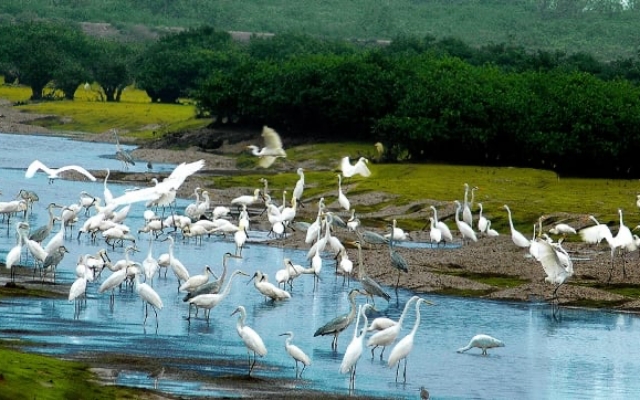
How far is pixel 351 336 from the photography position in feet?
89.7

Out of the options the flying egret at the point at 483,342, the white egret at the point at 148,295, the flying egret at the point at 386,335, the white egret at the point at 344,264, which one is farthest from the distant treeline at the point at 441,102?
the flying egret at the point at 386,335

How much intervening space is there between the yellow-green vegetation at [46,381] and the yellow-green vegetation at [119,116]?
63583 millimetres

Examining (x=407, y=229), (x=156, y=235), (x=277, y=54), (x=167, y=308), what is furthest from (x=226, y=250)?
(x=277, y=54)

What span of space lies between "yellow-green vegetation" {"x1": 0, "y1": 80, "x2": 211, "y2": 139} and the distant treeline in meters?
3.09

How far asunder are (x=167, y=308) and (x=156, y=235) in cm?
1300

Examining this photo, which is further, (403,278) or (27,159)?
(27,159)

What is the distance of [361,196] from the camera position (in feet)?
172

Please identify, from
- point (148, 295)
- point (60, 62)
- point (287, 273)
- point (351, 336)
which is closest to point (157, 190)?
point (148, 295)

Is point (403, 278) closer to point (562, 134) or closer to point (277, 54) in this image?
point (562, 134)

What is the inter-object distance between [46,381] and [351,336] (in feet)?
31.0

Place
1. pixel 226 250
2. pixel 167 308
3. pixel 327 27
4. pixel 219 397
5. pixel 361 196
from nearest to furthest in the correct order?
pixel 219 397
pixel 167 308
pixel 226 250
pixel 361 196
pixel 327 27

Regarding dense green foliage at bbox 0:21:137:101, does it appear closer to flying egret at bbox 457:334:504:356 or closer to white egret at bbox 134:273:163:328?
white egret at bbox 134:273:163:328

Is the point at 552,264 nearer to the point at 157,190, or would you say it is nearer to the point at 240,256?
the point at 240,256

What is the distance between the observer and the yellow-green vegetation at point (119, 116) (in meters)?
90.8
